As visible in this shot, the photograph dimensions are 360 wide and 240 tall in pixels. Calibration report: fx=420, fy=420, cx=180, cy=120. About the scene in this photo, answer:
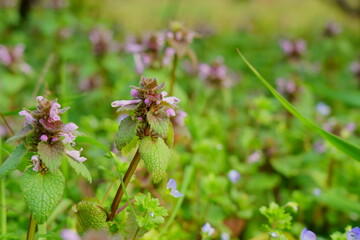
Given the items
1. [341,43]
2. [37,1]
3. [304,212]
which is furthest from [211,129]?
[37,1]

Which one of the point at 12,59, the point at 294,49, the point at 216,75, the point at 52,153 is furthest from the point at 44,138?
the point at 294,49

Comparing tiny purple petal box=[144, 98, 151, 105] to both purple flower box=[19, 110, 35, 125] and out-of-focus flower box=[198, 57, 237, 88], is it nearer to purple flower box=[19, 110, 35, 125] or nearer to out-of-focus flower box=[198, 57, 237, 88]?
purple flower box=[19, 110, 35, 125]

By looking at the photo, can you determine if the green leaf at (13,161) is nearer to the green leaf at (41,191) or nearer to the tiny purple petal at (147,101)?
the green leaf at (41,191)

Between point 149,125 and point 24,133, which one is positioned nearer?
point 24,133

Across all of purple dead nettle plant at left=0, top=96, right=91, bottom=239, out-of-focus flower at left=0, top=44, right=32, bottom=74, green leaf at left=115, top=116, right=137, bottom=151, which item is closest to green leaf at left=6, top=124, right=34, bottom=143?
purple dead nettle plant at left=0, top=96, right=91, bottom=239

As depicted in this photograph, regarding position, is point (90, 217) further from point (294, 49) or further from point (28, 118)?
point (294, 49)

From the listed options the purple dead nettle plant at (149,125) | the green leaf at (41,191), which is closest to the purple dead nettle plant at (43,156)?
the green leaf at (41,191)

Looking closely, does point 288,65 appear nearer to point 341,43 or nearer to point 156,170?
point 341,43
